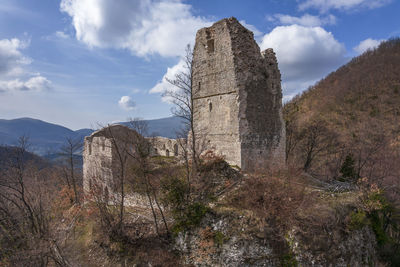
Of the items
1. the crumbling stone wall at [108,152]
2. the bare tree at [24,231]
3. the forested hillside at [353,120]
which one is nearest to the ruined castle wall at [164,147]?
the crumbling stone wall at [108,152]

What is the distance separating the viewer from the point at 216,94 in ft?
43.1

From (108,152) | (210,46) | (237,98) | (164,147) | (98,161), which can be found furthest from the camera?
(164,147)

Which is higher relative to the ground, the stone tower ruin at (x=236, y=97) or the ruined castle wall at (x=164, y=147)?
the stone tower ruin at (x=236, y=97)

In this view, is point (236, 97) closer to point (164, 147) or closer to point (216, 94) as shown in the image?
point (216, 94)

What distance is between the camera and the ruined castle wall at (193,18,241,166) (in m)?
12.5

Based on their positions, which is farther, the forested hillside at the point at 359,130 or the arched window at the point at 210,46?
the forested hillside at the point at 359,130

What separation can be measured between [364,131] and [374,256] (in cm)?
3289

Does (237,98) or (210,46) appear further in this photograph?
(210,46)

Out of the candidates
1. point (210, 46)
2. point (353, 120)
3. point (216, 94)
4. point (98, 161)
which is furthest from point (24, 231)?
point (353, 120)

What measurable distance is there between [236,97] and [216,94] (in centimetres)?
124

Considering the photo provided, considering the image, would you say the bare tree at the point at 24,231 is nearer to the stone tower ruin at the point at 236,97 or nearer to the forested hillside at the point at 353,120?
the stone tower ruin at the point at 236,97

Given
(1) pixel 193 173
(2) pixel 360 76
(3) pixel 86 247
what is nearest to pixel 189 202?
(1) pixel 193 173

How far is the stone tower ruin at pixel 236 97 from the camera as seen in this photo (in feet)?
40.7

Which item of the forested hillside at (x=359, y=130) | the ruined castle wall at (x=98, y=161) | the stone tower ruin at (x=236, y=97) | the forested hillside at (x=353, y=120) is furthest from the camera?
the forested hillside at (x=353, y=120)
